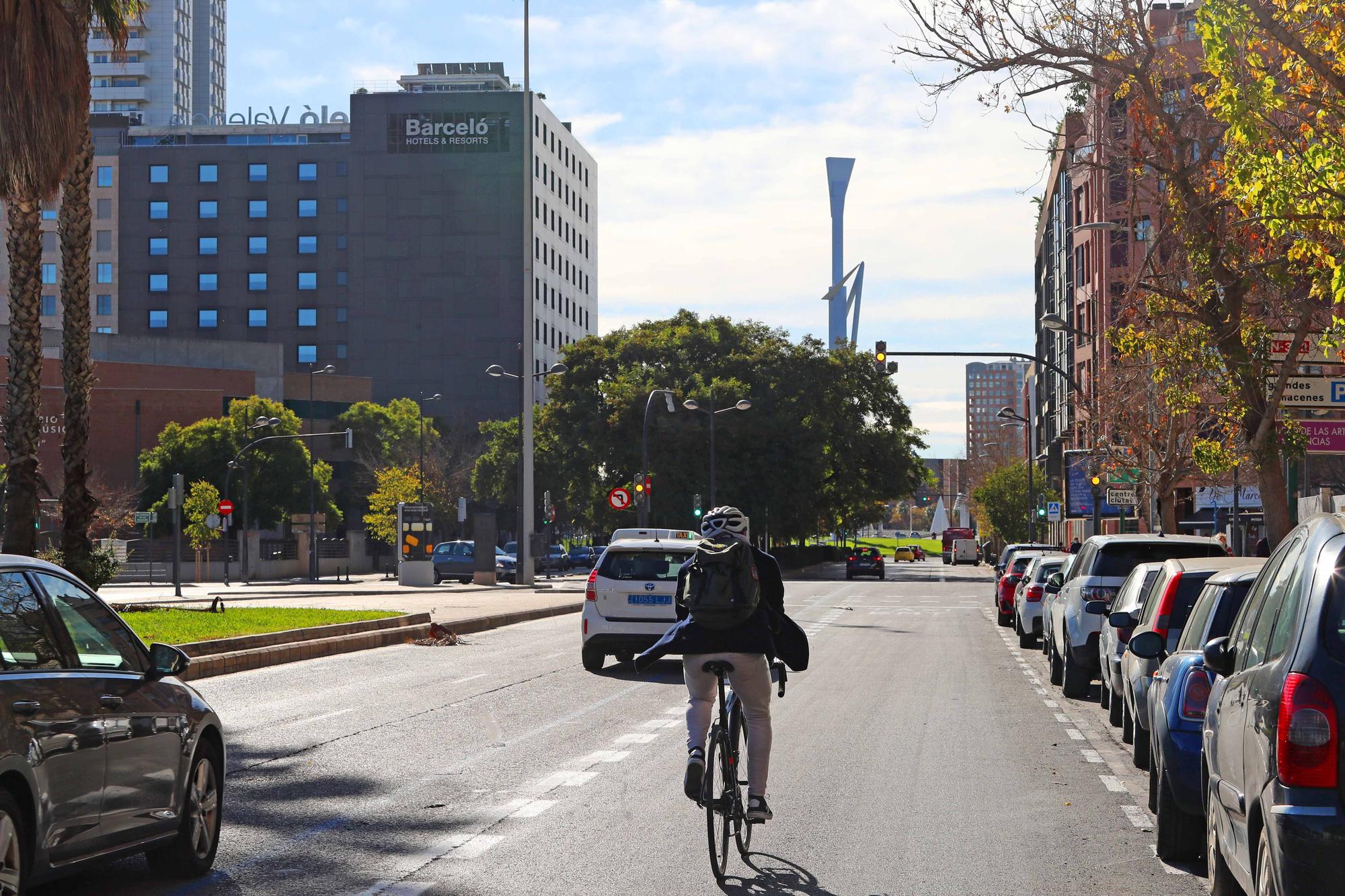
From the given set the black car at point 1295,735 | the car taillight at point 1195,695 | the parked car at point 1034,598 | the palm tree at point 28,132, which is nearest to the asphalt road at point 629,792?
the car taillight at point 1195,695

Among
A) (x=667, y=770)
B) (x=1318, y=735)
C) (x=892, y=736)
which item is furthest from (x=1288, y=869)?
(x=892, y=736)

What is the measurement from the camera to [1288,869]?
5.08 meters

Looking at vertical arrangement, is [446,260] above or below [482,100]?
below

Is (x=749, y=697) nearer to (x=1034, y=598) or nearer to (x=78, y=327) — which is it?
(x=78, y=327)

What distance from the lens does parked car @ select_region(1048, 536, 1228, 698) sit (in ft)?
57.8

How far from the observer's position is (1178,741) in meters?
8.21

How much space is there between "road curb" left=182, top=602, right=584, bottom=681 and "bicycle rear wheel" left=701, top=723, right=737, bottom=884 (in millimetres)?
11206

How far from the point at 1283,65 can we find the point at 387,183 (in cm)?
10998

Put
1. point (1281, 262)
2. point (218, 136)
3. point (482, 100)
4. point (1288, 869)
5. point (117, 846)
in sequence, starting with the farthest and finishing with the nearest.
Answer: point (218, 136) → point (482, 100) → point (1281, 262) → point (117, 846) → point (1288, 869)

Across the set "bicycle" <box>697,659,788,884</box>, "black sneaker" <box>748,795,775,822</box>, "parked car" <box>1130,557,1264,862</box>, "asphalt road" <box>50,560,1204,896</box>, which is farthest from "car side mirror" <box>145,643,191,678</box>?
"parked car" <box>1130,557,1264,862</box>

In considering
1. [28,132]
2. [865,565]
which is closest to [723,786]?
[28,132]

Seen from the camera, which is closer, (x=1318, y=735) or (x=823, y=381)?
(x=1318, y=735)

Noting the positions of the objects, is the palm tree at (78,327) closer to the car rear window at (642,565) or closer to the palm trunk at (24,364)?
the palm trunk at (24,364)

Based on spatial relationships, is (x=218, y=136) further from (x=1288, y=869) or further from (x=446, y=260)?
(x=1288, y=869)
